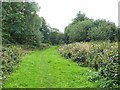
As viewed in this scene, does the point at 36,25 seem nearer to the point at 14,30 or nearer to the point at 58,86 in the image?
the point at 14,30

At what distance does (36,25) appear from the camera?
1959 inches

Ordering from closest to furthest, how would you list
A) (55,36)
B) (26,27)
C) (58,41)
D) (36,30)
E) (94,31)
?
(26,27) < (94,31) < (36,30) < (58,41) < (55,36)

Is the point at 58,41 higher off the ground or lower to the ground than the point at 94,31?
lower

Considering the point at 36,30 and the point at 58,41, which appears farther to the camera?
the point at 58,41

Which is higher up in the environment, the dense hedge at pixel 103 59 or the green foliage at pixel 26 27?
the green foliage at pixel 26 27

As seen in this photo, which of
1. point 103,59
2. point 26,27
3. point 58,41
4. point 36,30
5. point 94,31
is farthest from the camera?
point 58,41

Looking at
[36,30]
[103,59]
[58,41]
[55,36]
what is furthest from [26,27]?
[103,59]

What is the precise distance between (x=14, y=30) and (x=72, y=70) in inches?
1000

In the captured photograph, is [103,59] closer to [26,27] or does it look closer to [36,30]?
[26,27]

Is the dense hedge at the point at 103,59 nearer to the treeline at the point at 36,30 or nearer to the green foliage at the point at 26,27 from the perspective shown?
the green foliage at the point at 26,27

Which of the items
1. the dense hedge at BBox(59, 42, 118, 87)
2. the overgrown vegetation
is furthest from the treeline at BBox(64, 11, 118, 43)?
the dense hedge at BBox(59, 42, 118, 87)

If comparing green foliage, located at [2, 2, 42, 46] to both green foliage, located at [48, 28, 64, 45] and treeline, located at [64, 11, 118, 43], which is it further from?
green foliage, located at [48, 28, 64, 45]

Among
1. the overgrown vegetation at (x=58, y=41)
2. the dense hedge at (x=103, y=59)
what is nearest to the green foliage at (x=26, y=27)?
the overgrown vegetation at (x=58, y=41)

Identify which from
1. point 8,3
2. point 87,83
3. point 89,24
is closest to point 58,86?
point 87,83
